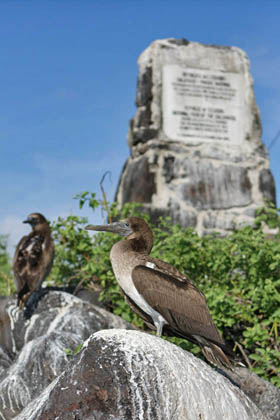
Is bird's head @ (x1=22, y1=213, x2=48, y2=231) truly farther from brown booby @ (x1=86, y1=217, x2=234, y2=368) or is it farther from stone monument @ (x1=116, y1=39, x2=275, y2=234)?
brown booby @ (x1=86, y1=217, x2=234, y2=368)

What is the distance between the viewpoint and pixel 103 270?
22.7 ft

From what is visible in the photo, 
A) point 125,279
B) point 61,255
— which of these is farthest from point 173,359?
point 61,255

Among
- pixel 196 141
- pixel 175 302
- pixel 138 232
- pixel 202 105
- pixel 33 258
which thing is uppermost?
pixel 202 105

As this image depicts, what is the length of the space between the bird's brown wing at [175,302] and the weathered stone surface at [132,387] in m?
0.36

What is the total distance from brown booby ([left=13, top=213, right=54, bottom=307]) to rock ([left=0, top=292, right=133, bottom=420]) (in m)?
0.25

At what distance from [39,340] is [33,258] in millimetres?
1652

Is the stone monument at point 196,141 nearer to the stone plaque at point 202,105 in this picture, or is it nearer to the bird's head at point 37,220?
the stone plaque at point 202,105

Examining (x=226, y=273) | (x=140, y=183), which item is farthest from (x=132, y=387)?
(x=140, y=183)

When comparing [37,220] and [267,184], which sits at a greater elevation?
[267,184]

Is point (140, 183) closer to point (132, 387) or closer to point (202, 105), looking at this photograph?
point (202, 105)

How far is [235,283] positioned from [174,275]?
266cm

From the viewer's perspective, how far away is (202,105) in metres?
9.34

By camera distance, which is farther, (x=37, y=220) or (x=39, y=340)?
(x=37, y=220)

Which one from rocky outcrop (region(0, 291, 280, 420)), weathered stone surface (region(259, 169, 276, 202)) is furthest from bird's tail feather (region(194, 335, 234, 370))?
weathered stone surface (region(259, 169, 276, 202))
